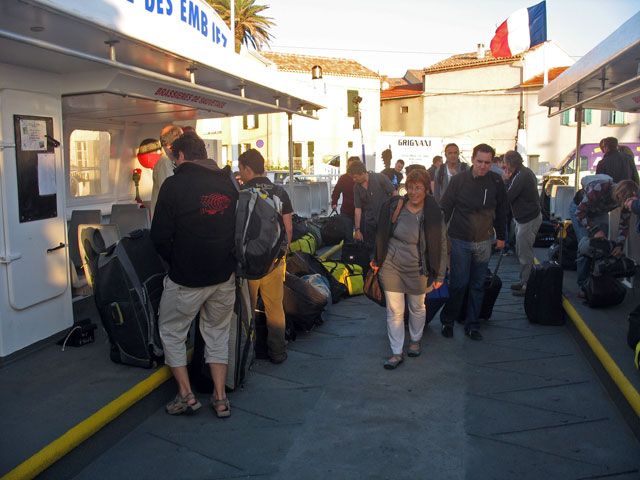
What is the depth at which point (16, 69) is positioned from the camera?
462cm

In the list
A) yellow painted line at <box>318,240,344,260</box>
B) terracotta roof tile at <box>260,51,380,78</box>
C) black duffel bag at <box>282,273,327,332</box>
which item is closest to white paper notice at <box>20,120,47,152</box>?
black duffel bag at <box>282,273,327,332</box>

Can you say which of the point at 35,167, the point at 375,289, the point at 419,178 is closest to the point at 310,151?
the point at 375,289

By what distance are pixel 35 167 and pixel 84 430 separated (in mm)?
2422

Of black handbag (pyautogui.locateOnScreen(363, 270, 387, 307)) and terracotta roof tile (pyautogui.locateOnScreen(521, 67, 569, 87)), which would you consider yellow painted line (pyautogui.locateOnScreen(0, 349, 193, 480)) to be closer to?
black handbag (pyautogui.locateOnScreen(363, 270, 387, 307))

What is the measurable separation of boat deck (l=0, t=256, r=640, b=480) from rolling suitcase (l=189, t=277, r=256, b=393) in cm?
15

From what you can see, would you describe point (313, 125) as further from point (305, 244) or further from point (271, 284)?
point (271, 284)

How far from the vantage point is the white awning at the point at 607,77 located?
5.27 metres

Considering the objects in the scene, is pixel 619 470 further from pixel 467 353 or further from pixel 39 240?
pixel 39 240

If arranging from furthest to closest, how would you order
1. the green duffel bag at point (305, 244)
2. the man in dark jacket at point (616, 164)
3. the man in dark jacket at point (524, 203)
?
the green duffel bag at point (305, 244) < the man in dark jacket at point (616, 164) < the man in dark jacket at point (524, 203)

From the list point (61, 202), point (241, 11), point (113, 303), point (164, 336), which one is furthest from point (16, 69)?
point (241, 11)

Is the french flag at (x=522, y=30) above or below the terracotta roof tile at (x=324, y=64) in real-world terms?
below

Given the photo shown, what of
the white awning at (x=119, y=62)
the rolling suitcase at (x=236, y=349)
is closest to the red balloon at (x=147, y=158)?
the white awning at (x=119, y=62)

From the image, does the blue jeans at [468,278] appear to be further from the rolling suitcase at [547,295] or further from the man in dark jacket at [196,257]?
the man in dark jacket at [196,257]

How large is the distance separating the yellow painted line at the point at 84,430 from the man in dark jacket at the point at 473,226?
295 centimetres
